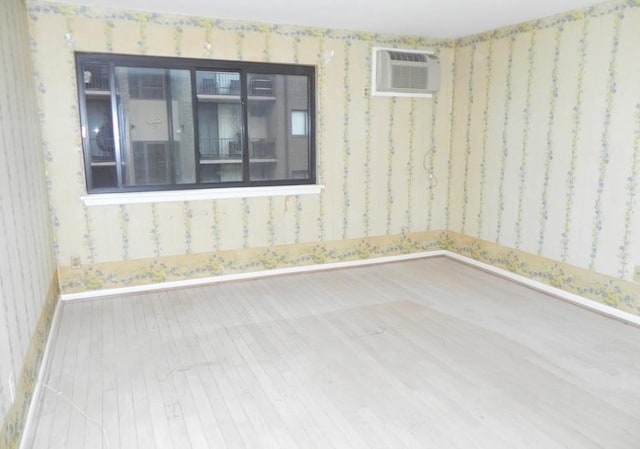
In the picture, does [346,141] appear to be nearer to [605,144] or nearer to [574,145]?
[574,145]

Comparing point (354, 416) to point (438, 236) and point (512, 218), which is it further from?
point (438, 236)

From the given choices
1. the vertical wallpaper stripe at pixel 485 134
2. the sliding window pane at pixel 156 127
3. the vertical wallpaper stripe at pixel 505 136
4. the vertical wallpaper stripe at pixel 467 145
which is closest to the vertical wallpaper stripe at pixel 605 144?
the vertical wallpaper stripe at pixel 505 136

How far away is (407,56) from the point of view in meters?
4.80

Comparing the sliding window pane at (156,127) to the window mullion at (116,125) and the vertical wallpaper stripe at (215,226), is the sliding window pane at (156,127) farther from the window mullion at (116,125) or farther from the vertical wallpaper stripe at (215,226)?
the vertical wallpaper stripe at (215,226)

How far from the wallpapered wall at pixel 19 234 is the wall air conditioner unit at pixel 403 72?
3077 millimetres

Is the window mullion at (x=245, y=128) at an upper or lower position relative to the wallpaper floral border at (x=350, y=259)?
upper

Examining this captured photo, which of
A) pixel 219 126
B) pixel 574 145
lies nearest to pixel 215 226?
pixel 219 126

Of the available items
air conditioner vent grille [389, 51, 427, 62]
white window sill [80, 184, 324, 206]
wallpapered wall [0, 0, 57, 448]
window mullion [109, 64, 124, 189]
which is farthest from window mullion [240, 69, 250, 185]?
wallpapered wall [0, 0, 57, 448]

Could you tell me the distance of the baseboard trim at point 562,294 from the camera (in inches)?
141

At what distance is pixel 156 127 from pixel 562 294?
3.90 m

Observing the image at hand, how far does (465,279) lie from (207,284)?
252 cm

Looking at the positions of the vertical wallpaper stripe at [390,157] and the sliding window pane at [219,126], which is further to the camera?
the vertical wallpaper stripe at [390,157]

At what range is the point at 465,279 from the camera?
4633 mm

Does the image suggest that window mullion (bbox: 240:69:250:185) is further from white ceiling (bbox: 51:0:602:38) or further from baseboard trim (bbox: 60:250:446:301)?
baseboard trim (bbox: 60:250:446:301)
